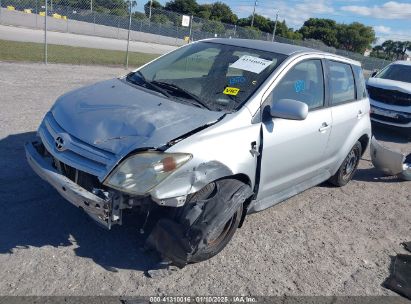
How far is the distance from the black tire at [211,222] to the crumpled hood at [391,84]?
7701 millimetres

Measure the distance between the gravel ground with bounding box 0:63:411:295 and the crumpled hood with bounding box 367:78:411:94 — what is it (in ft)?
16.7

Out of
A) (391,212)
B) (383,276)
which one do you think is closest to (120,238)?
(383,276)

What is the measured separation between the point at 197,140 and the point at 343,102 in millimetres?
2669

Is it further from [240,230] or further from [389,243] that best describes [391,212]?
[240,230]

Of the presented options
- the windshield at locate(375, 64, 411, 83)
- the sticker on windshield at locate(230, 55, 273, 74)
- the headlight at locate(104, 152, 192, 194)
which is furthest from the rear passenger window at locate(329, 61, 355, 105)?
the windshield at locate(375, 64, 411, 83)

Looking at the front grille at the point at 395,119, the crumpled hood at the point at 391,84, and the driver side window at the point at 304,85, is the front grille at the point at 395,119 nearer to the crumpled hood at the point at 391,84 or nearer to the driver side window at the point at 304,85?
the crumpled hood at the point at 391,84

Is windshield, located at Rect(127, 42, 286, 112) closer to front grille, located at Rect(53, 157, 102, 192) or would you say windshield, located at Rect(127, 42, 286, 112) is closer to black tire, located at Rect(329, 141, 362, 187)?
front grille, located at Rect(53, 157, 102, 192)

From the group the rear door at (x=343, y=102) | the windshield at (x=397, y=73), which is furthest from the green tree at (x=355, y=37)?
the rear door at (x=343, y=102)

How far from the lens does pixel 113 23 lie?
31172mm

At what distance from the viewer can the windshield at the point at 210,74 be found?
3791 mm

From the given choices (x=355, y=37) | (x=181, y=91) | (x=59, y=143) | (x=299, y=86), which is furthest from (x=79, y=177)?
(x=355, y=37)

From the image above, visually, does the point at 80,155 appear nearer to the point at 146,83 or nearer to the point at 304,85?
the point at 146,83

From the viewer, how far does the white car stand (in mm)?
9523

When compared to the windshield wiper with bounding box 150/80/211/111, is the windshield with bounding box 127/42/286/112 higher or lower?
higher
